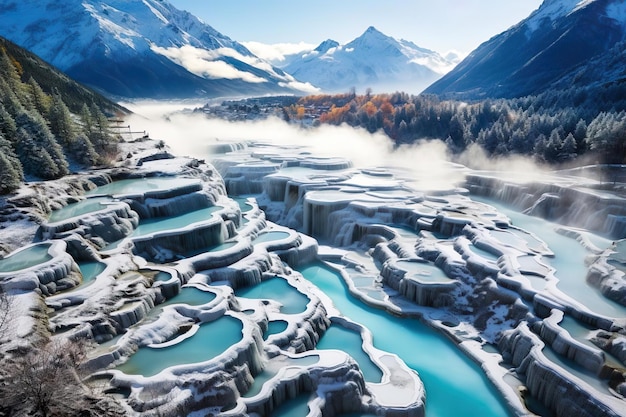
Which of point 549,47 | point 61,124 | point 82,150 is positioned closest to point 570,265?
point 82,150

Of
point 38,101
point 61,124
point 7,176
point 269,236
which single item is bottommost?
point 269,236

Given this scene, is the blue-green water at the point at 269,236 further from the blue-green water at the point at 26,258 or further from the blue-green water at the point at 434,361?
the blue-green water at the point at 26,258

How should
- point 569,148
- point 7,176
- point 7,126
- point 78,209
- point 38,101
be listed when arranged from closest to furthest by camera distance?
point 7,176 → point 78,209 → point 7,126 → point 38,101 → point 569,148

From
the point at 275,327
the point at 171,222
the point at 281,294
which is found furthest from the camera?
the point at 171,222

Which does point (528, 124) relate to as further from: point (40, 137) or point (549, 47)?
point (549, 47)

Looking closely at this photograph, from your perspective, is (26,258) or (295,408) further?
(26,258)

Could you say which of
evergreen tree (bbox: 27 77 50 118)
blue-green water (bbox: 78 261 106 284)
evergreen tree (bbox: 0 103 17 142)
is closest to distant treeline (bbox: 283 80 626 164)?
blue-green water (bbox: 78 261 106 284)

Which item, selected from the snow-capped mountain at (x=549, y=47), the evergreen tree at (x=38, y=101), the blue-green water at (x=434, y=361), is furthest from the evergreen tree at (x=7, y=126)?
the snow-capped mountain at (x=549, y=47)

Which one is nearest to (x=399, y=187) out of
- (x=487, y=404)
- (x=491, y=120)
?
(x=487, y=404)
